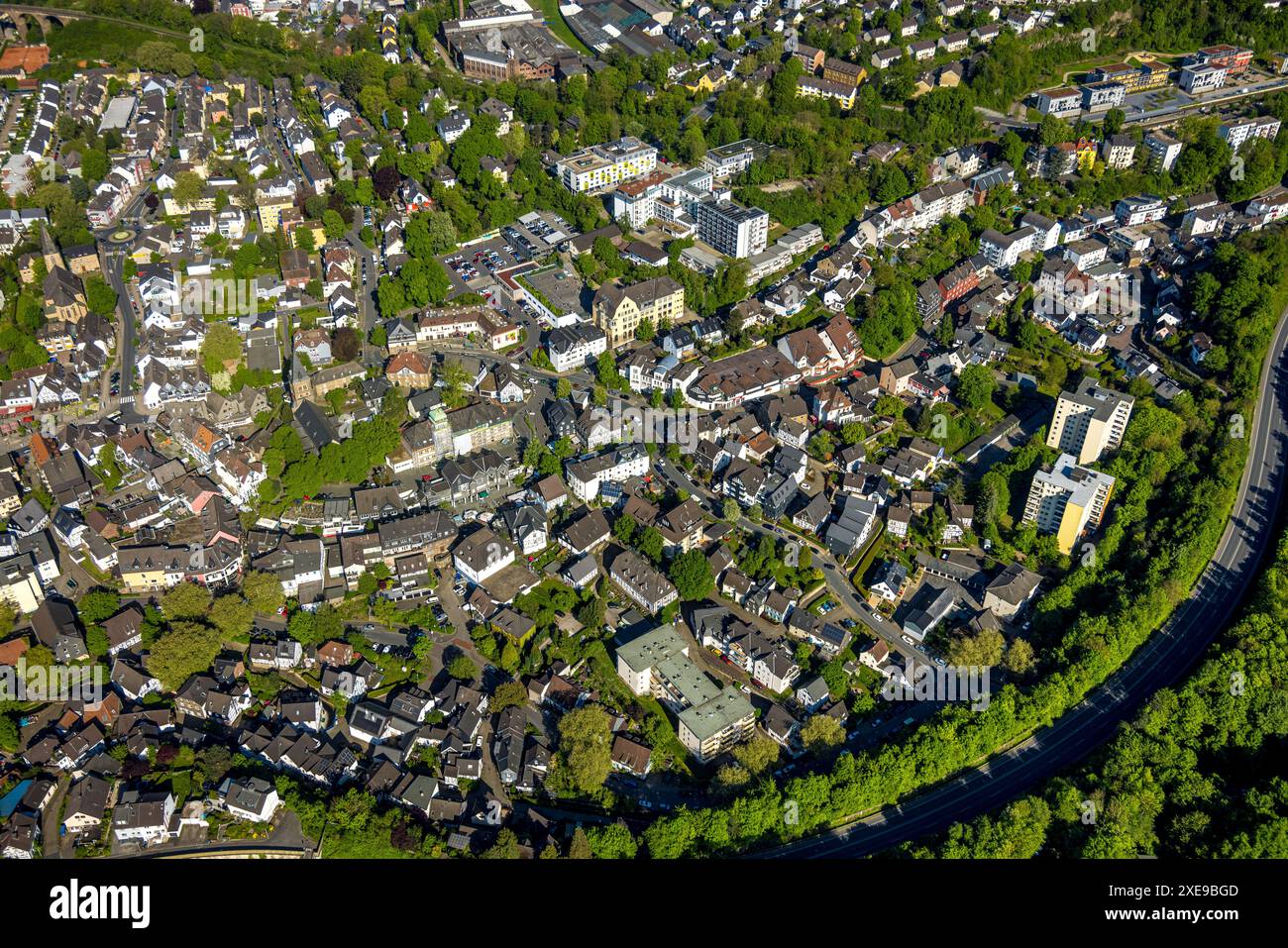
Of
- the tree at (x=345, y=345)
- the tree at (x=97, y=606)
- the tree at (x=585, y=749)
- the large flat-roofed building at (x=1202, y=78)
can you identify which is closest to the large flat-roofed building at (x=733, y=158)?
the tree at (x=345, y=345)

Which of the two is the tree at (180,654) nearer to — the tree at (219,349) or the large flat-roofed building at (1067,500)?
the tree at (219,349)

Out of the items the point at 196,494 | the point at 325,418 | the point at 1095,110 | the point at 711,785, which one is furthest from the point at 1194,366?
the point at 196,494

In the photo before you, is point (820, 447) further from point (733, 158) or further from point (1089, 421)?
point (733, 158)

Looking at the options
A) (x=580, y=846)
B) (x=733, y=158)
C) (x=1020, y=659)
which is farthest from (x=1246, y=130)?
(x=580, y=846)

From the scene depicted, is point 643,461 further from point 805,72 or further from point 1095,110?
point 1095,110

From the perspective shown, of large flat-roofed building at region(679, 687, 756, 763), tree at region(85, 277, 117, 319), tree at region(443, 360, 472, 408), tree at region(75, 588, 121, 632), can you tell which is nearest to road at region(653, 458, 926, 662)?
large flat-roofed building at region(679, 687, 756, 763)
